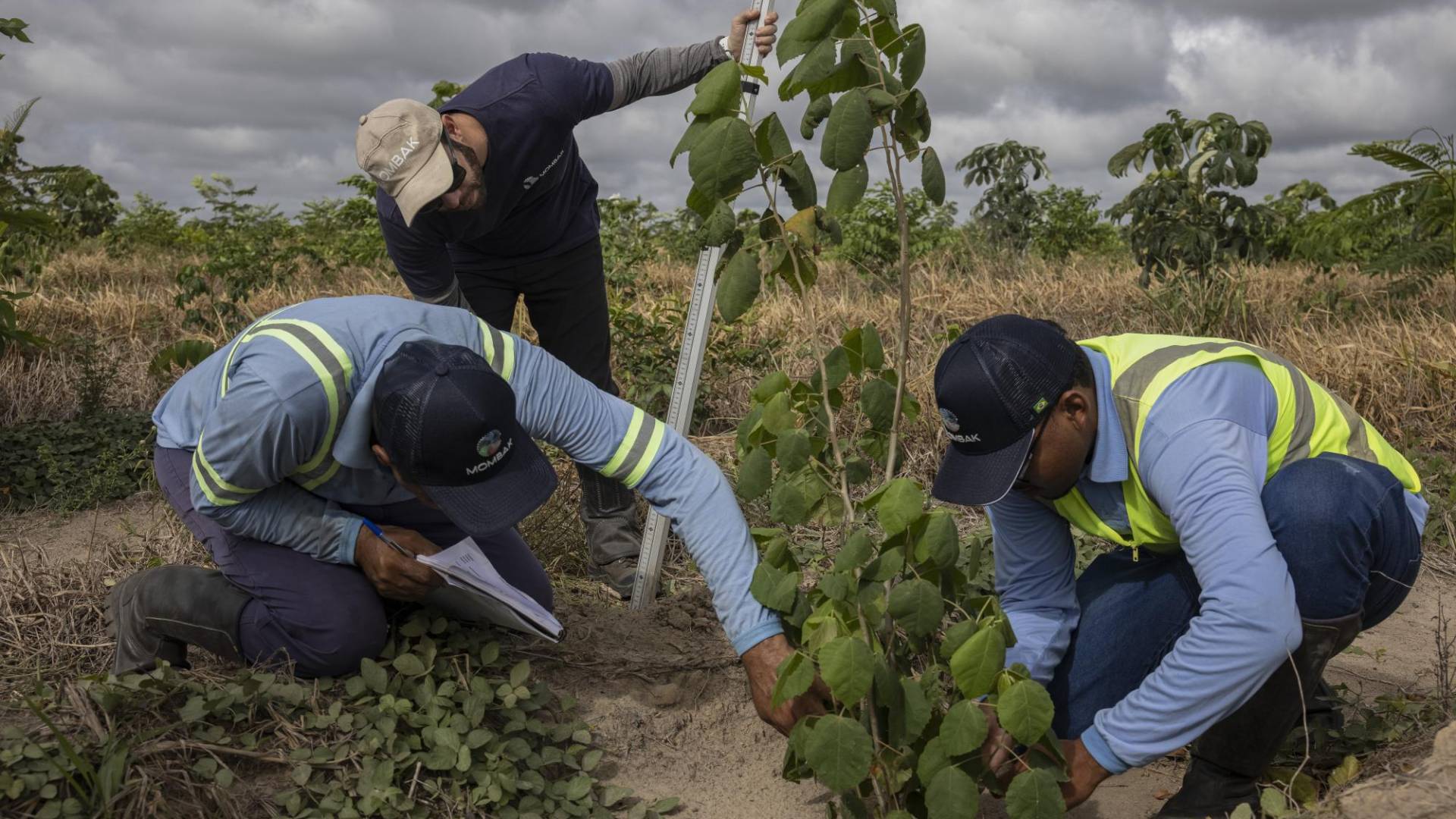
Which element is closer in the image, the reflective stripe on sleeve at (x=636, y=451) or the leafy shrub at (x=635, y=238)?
the reflective stripe on sleeve at (x=636, y=451)

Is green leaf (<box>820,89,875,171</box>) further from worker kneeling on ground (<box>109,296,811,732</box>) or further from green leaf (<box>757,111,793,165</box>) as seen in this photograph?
worker kneeling on ground (<box>109,296,811,732</box>)

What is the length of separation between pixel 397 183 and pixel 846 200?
156 centimetres

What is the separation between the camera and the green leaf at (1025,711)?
1.89 metres

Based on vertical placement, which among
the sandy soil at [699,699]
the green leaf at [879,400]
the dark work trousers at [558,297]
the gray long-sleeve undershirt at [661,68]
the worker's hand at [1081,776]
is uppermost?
the gray long-sleeve undershirt at [661,68]

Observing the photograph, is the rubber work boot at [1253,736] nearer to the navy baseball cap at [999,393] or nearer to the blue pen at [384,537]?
the navy baseball cap at [999,393]

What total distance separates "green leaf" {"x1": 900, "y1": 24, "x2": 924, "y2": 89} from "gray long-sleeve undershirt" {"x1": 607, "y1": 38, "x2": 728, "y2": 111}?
5.47 ft

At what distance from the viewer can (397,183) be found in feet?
10.2

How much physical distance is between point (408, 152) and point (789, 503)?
5.18 feet

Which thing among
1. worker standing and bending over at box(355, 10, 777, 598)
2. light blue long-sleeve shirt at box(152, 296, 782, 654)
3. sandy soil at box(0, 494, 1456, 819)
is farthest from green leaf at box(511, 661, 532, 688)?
worker standing and bending over at box(355, 10, 777, 598)

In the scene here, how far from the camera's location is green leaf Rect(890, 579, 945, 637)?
6.50ft

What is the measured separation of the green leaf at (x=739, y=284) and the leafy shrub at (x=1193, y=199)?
5.53 metres

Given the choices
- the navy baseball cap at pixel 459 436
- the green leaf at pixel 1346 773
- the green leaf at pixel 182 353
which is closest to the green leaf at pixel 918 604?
the navy baseball cap at pixel 459 436

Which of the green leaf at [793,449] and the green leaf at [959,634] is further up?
the green leaf at [793,449]

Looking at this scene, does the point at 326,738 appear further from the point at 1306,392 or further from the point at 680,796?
the point at 1306,392
